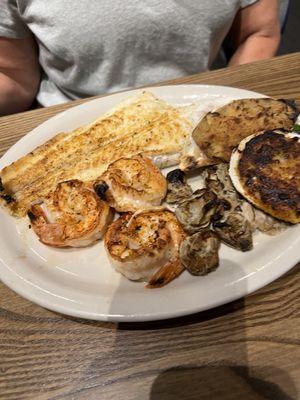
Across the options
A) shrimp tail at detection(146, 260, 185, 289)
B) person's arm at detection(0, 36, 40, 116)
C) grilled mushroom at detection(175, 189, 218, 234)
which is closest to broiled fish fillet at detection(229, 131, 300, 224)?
grilled mushroom at detection(175, 189, 218, 234)

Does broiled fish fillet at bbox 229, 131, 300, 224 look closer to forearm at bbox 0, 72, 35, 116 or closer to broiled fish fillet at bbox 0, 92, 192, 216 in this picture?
broiled fish fillet at bbox 0, 92, 192, 216

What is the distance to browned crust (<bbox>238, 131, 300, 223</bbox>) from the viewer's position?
116cm

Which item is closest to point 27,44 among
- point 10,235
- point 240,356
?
point 10,235

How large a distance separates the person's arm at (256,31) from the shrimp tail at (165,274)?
120 cm

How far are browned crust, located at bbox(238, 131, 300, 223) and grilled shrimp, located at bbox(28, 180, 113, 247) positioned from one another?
482 mm

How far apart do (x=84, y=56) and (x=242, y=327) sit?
1.25 metres

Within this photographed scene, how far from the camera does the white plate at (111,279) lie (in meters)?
1.06

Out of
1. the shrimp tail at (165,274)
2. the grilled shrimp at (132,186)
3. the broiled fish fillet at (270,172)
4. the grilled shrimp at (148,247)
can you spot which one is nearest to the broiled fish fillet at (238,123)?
the broiled fish fillet at (270,172)

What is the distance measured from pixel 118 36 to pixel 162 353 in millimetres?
1221

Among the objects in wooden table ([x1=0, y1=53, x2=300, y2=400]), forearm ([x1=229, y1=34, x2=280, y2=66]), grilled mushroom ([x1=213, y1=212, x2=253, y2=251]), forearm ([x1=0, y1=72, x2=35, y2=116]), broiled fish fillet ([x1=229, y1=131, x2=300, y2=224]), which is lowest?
wooden table ([x1=0, y1=53, x2=300, y2=400])

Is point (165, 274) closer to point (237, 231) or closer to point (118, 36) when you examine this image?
point (237, 231)

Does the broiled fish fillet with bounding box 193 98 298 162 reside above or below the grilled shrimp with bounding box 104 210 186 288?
above

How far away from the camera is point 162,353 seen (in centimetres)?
108

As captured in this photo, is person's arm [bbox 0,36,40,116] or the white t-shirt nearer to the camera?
the white t-shirt
